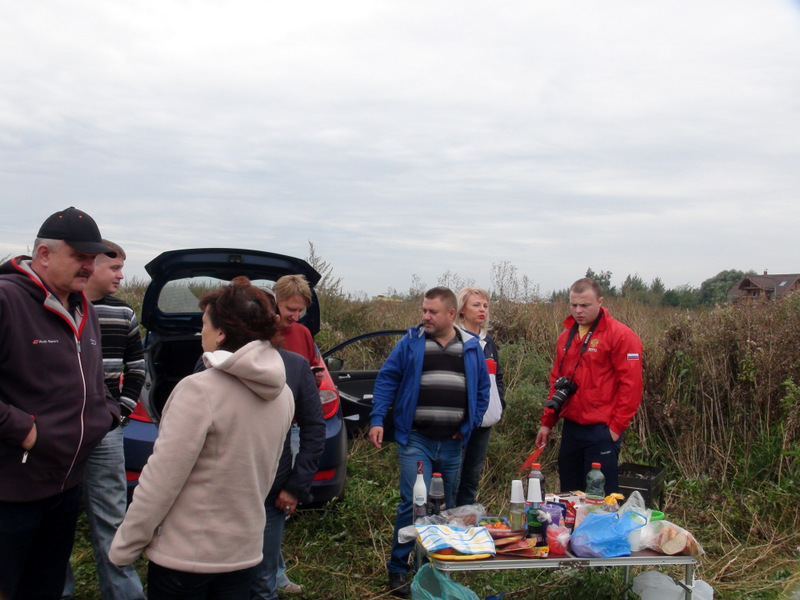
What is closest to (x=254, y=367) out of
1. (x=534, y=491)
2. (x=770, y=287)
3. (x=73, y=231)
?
(x=73, y=231)

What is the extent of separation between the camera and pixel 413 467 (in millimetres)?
3939

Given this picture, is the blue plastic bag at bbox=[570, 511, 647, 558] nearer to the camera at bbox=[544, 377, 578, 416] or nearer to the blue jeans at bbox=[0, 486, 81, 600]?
the camera at bbox=[544, 377, 578, 416]

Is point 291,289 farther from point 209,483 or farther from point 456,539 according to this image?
point 209,483

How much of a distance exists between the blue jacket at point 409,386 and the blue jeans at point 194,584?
5.67 ft

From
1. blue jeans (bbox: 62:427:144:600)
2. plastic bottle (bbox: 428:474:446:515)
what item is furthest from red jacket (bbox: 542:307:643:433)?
blue jeans (bbox: 62:427:144:600)

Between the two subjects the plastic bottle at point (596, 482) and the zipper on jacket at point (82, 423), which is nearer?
the zipper on jacket at point (82, 423)

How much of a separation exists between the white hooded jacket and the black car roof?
8.36 ft

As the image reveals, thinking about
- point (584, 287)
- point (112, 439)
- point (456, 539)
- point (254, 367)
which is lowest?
point (456, 539)

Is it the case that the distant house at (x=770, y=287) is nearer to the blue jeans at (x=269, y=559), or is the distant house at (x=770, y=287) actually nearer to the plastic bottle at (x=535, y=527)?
the plastic bottle at (x=535, y=527)

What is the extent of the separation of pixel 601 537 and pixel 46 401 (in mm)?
2483

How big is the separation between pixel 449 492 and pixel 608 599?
1.08 meters

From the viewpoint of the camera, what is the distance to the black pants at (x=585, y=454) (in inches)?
171

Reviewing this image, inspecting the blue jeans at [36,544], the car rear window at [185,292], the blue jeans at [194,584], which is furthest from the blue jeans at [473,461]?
the blue jeans at [36,544]

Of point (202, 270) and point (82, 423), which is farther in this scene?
point (202, 270)
